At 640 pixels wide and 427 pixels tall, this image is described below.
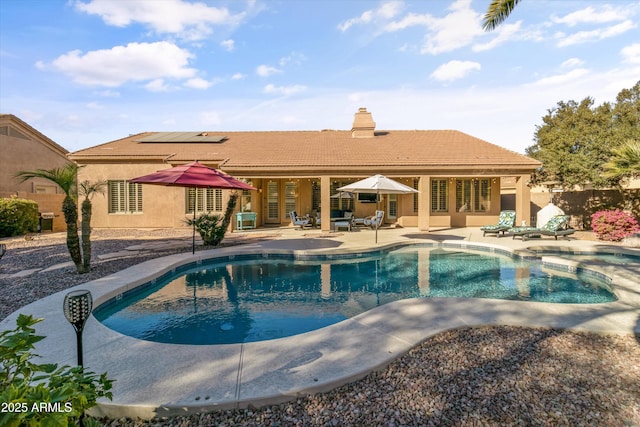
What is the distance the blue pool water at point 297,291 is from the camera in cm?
573

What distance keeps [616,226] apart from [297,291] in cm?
1379

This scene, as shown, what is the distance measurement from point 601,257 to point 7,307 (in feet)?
51.9

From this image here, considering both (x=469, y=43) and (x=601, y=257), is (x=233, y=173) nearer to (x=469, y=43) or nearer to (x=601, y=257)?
(x=469, y=43)

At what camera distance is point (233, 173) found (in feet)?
55.9

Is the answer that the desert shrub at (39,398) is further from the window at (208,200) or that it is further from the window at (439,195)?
the window at (439,195)

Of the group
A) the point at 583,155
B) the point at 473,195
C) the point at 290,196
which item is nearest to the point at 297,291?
the point at 290,196

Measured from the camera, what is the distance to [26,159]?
73.2 feet

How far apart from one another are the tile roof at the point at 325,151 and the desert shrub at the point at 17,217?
4.15 m

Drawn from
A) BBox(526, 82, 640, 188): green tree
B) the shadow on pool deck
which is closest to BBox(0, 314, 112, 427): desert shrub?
the shadow on pool deck

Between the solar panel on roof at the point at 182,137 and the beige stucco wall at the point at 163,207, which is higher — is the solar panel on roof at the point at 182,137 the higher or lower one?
the higher one

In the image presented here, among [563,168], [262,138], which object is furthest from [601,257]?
[262,138]

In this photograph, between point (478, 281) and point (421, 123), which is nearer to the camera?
point (478, 281)

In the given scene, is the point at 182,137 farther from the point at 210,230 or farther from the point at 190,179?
the point at 190,179

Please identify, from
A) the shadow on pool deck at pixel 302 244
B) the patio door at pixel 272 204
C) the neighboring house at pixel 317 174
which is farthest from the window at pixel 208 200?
the shadow on pool deck at pixel 302 244
